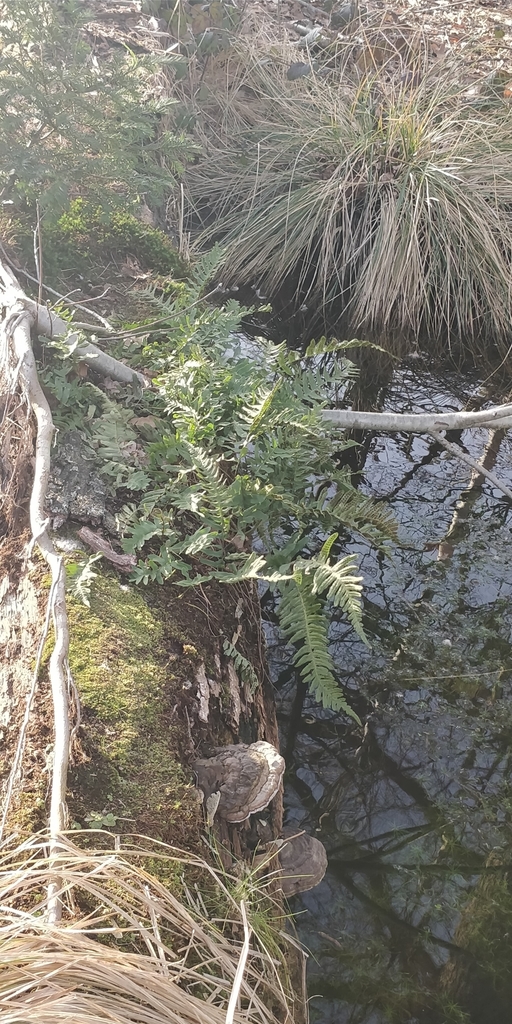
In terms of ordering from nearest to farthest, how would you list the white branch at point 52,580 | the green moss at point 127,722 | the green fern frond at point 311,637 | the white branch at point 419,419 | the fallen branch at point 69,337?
the white branch at point 52,580
the green moss at point 127,722
the green fern frond at point 311,637
the fallen branch at point 69,337
the white branch at point 419,419

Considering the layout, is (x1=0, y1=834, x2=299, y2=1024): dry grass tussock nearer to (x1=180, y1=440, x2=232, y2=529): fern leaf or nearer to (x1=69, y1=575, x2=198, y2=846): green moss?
(x1=69, y1=575, x2=198, y2=846): green moss

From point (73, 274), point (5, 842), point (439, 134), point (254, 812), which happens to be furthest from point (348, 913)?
point (439, 134)

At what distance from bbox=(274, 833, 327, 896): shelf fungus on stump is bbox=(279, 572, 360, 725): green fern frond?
0.43m

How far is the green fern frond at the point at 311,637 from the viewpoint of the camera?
7.13 ft

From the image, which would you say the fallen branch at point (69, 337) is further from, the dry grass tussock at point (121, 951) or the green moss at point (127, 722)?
the dry grass tussock at point (121, 951)

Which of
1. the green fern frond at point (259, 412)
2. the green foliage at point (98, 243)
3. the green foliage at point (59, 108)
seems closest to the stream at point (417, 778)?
the green fern frond at point (259, 412)

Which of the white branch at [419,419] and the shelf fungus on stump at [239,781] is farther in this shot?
the white branch at [419,419]

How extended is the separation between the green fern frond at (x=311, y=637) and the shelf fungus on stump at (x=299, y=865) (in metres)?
0.43

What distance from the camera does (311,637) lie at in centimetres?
221

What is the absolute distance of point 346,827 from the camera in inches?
99.2

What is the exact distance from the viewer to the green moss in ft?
5.50

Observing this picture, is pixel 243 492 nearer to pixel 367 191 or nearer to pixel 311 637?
pixel 311 637

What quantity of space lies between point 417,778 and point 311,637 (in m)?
0.90

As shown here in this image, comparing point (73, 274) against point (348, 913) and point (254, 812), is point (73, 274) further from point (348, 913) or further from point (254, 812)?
point (348, 913)
